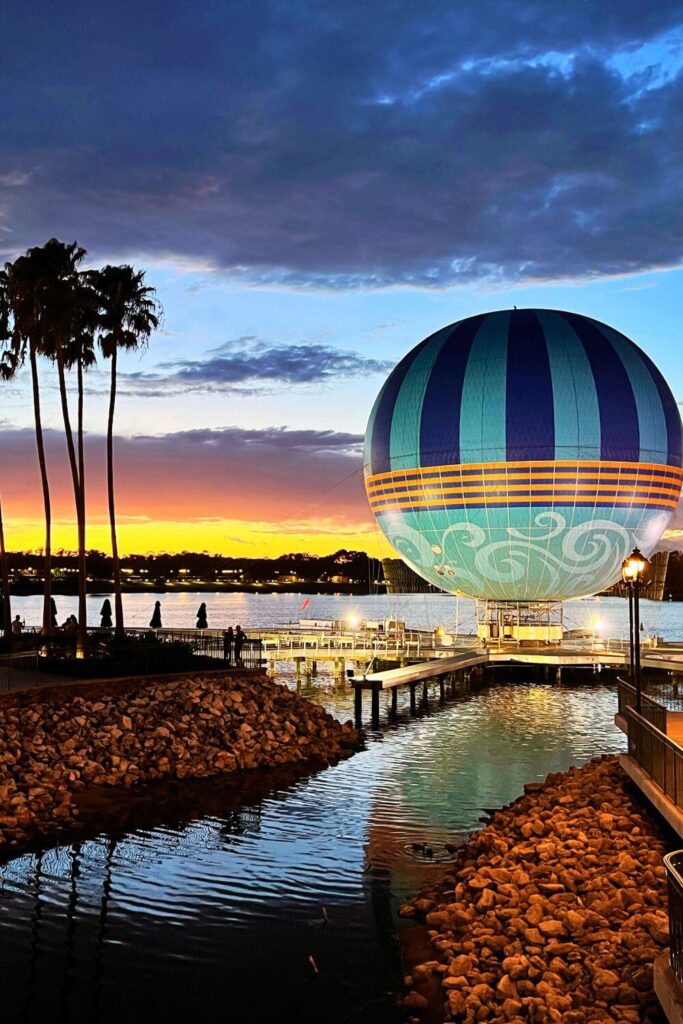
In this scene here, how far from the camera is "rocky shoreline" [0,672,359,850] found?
22.9m

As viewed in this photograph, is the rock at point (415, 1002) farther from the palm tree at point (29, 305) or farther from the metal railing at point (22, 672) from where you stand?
the palm tree at point (29, 305)

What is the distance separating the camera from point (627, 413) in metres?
41.3

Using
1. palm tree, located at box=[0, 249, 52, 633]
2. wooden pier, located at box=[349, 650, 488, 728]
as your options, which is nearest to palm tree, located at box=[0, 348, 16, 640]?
palm tree, located at box=[0, 249, 52, 633]

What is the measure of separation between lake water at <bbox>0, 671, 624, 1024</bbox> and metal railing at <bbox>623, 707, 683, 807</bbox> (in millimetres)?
4302

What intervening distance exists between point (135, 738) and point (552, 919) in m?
14.5

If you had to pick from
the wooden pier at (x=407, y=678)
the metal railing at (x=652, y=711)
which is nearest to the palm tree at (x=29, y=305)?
the wooden pier at (x=407, y=678)

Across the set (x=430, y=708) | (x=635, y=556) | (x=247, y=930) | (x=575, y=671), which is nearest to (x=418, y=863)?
(x=247, y=930)

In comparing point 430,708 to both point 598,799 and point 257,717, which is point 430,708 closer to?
point 257,717

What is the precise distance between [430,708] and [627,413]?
13709 mm

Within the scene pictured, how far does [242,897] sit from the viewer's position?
58.4ft

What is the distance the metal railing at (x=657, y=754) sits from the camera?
15156mm

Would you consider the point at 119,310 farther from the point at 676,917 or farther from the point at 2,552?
the point at 676,917

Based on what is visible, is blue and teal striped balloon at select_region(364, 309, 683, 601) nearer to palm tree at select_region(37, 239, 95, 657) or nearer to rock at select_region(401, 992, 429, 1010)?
palm tree at select_region(37, 239, 95, 657)

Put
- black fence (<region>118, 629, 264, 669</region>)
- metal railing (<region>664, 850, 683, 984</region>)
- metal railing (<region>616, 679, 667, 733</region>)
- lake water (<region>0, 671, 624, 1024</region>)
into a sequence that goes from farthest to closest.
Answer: black fence (<region>118, 629, 264, 669</region>) → metal railing (<region>616, 679, 667, 733</region>) → lake water (<region>0, 671, 624, 1024</region>) → metal railing (<region>664, 850, 683, 984</region>)
